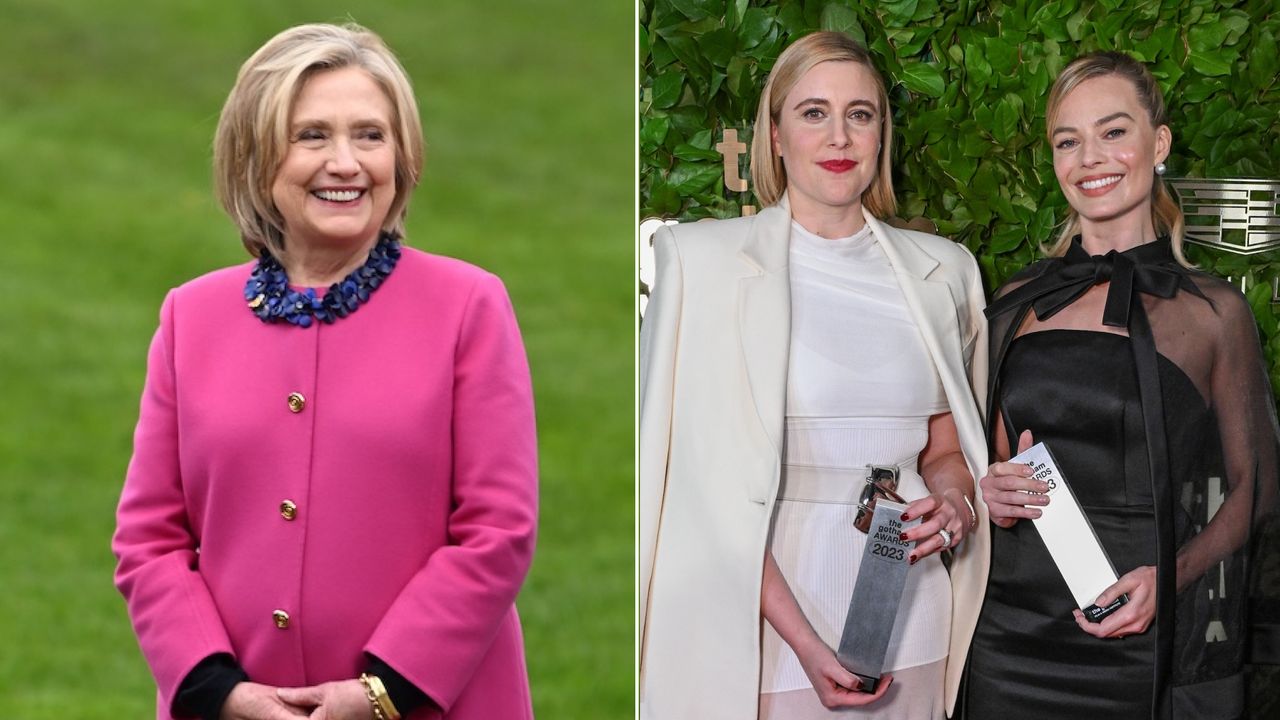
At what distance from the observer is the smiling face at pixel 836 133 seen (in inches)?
103

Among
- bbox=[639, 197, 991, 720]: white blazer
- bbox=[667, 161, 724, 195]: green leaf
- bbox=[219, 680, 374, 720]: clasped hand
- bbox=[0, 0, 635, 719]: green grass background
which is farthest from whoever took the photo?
bbox=[0, 0, 635, 719]: green grass background

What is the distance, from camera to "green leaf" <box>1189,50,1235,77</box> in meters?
2.54

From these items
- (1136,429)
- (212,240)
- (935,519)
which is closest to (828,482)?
(935,519)

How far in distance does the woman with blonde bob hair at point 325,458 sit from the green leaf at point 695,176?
1.66 feet

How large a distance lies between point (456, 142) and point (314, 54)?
16.0ft

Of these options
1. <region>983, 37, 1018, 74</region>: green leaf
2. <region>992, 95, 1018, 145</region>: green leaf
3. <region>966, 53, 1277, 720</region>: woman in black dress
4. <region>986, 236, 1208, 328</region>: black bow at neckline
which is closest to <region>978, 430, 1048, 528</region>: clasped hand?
<region>966, 53, 1277, 720</region>: woman in black dress

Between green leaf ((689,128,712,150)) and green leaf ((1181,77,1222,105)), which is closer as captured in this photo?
green leaf ((1181,77,1222,105))

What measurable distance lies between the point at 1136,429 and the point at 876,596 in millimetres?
466

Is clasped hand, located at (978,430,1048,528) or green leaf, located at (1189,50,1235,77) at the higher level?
green leaf, located at (1189,50,1235,77)

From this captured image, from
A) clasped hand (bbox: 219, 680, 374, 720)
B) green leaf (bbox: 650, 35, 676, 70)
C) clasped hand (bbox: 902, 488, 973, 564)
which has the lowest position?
clasped hand (bbox: 219, 680, 374, 720)

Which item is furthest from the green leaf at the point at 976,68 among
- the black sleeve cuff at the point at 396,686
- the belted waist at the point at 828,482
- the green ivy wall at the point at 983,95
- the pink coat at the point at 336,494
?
the black sleeve cuff at the point at 396,686

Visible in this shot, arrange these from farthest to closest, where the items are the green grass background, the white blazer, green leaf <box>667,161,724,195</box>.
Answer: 1. the green grass background
2. green leaf <box>667,161,724,195</box>
3. the white blazer

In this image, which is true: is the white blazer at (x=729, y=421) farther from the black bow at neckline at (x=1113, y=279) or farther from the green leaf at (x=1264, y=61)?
the green leaf at (x=1264, y=61)

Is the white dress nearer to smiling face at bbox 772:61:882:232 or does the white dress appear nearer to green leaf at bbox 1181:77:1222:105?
smiling face at bbox 772:61:882:232
